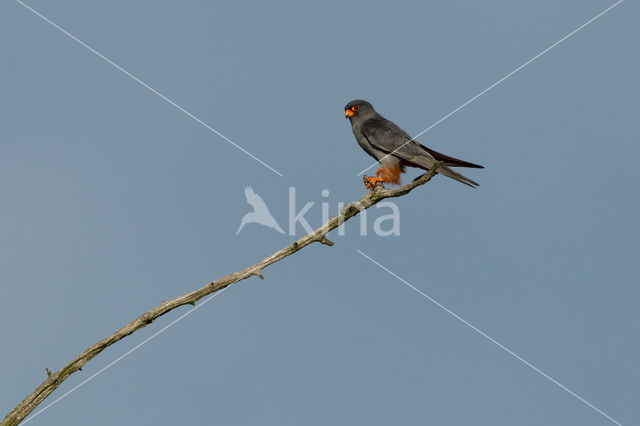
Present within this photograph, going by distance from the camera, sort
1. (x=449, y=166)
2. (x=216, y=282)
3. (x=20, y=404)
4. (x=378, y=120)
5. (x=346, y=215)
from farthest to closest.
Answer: (x=378, y=120) → (x=449, y=166) → (x=346, y=215) → (x=216, y=282) → (x=20, y=404)

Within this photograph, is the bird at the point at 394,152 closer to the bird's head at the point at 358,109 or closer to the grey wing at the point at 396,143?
the grey wing at the point at 396,143

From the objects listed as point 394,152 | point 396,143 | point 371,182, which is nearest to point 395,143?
point 396,143

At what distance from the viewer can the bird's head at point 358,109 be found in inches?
514

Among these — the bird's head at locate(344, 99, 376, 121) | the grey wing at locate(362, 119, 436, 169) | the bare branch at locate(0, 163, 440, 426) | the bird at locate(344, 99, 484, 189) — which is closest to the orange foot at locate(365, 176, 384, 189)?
the bird at locate(344, 99, 484, 189)

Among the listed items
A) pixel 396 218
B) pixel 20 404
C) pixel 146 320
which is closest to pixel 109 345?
pixel 146 320

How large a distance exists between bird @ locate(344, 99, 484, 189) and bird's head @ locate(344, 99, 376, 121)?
23 cm

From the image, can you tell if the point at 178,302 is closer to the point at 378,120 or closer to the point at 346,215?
the point at 346,215

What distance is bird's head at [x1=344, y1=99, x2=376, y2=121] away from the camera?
42.9ft

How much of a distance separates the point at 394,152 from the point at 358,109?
1721mm

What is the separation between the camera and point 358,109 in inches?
517

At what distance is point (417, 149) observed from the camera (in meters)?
11.9

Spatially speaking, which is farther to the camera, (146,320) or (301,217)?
(301,217)

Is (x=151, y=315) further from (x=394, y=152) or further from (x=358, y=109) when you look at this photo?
(x=358, y=109)

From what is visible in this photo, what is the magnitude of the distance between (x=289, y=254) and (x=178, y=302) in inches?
63.6
